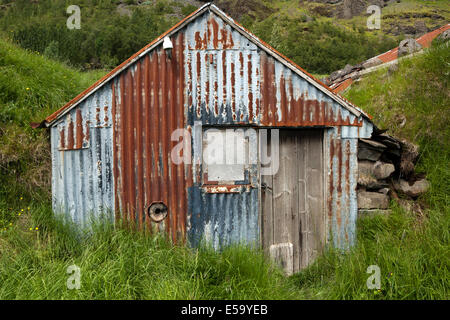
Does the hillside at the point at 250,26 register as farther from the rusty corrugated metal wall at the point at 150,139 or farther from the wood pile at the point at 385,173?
the wood pile at the point at 385,173

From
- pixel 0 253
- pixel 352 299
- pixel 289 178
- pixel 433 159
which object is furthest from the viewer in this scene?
pixel 433 159

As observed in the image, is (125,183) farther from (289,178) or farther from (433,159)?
(433,159)

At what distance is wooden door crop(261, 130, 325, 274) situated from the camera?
4.99 meters

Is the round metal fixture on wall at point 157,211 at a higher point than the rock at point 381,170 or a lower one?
lower

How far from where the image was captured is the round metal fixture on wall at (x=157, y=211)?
469 centimetres

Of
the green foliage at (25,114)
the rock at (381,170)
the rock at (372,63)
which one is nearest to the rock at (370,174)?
the rock at (381,170)

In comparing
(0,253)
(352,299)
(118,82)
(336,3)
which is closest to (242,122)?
(118,82)

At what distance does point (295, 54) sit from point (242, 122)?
1334 inches

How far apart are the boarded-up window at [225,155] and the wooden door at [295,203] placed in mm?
571

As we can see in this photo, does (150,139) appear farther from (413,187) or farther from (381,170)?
(413,187)

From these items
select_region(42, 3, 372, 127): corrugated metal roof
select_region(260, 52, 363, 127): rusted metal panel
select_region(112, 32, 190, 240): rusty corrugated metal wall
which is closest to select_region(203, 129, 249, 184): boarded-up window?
select_region(112, 32, 190, 240): rusty corrugated metal wall

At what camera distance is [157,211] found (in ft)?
15.5

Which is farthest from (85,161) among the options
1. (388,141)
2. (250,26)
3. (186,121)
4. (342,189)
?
(250,26)

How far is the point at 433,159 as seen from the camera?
6.05 meters
